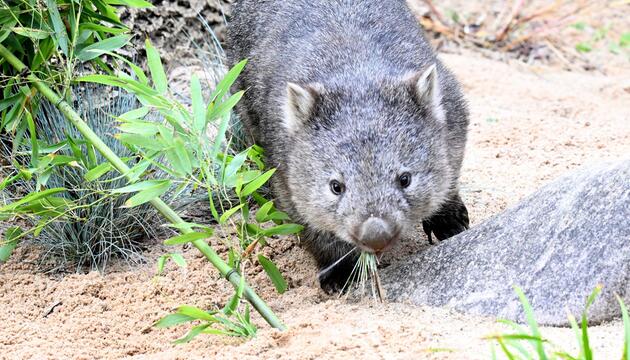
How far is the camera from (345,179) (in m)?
3.90

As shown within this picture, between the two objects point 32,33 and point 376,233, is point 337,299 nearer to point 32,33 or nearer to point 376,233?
point 376,233

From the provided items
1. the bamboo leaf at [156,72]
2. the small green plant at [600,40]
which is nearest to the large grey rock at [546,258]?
the bamboo leaf at [156,72]

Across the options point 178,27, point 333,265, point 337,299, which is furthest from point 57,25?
point 178,27

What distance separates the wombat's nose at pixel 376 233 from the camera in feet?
12.1

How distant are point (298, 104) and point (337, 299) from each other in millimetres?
897

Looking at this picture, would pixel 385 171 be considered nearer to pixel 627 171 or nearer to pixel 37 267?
pixel 627 171

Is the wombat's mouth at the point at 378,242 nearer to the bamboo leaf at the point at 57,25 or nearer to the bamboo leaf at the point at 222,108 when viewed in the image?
the bamboo leaf at the point at 222,108

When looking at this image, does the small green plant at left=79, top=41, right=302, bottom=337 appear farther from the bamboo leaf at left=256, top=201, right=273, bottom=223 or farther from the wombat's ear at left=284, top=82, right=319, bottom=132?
the wombat's ear at left=284, top=82, right=319, bottom=132

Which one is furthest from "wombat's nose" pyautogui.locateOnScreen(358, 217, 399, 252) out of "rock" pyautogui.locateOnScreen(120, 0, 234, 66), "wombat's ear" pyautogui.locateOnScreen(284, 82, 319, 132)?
"rock" pyautogui.locateOnScreen(120, 0, 234, 66)

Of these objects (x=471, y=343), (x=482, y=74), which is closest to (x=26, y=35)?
(x=471, y=343)

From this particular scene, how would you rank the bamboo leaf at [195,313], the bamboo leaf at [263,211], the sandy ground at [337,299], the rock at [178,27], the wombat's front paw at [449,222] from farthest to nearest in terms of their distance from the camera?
the rock at [178,27], the wombat's front paw at [449,222], the bamboo leaf at [263,211], the bamboo leaf at [195,313], the sandy ground at [337,299]

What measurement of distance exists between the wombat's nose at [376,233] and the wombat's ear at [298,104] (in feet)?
2.20

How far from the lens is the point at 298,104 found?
4176mm

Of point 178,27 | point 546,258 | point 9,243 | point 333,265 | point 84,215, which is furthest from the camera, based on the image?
point 178,27
